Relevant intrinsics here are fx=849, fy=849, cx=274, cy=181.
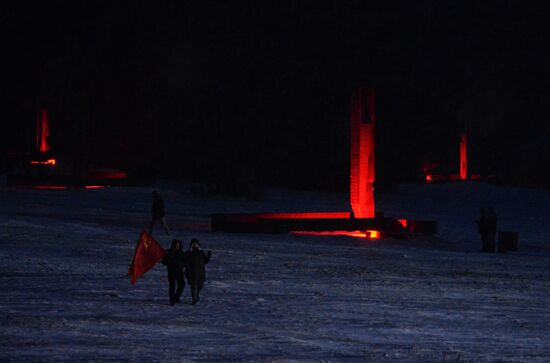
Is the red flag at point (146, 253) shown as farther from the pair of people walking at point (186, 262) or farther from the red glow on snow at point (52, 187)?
the red glow on snow at point (52, 187)

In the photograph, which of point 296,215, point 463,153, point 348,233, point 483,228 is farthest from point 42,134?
point 463,153

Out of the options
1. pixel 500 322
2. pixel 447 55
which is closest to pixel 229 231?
pixel 500 322

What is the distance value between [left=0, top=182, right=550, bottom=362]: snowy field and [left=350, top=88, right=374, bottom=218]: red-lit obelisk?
263cm

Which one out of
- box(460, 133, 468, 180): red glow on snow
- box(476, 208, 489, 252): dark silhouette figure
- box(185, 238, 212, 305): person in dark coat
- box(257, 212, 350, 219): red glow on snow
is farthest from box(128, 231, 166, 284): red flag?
box(460, 133, 468, 180): red glow on snow

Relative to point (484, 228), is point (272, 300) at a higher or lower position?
lower

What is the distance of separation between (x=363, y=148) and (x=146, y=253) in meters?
15.3

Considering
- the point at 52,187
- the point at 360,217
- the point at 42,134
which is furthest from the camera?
the point at 42,134

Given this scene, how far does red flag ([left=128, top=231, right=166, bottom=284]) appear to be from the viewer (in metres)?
13.2

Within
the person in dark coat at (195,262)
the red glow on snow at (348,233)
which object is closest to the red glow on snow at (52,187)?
the red glow on snow at (348,233)

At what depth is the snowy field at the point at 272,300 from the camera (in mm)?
10320

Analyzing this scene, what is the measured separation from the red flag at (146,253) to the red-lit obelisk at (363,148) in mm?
14826

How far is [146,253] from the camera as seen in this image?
13.6 m

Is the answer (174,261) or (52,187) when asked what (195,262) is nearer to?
(174,261)

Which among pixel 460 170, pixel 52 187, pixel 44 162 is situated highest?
pixel 460 170
